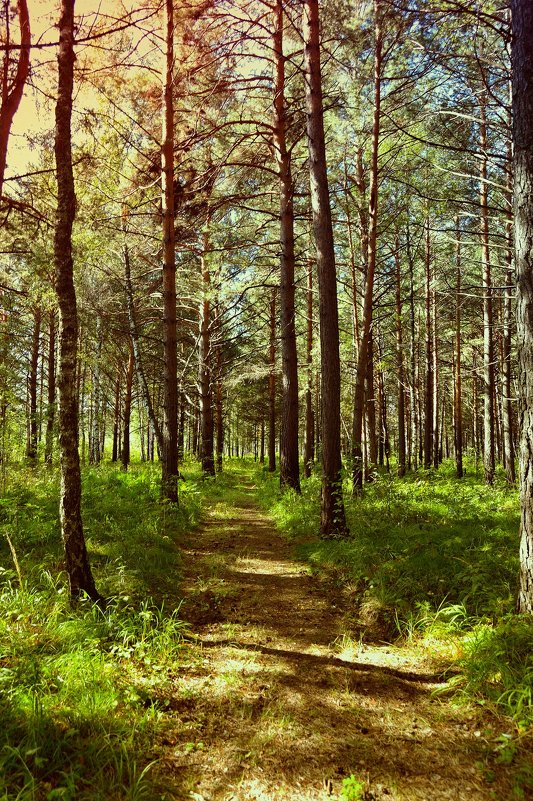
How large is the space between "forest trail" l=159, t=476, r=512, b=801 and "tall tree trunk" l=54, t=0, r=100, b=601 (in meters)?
1.45

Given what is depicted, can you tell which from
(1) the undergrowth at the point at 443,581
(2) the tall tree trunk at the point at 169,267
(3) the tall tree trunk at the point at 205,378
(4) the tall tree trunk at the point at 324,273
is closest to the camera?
(1) the undergrowth at the point at 443,581

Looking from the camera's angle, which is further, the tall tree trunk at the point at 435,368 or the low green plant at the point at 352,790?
the tall tree trunk at the point at 435,368

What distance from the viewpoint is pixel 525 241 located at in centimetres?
359

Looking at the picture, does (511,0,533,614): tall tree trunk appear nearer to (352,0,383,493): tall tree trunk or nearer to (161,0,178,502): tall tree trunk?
(352,0,383,493): tall tree trunk

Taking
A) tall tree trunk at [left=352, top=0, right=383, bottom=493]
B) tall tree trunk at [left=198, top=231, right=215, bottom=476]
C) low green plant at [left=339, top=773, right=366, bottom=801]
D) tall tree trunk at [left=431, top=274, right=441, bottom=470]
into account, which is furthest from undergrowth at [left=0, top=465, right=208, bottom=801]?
tall tree trunk at [left=431, top=274, right=441, bottom=470]

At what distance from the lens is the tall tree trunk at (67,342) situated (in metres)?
4.26

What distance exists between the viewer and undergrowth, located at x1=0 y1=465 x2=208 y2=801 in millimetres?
2365

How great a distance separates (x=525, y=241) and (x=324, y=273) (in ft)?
13.3

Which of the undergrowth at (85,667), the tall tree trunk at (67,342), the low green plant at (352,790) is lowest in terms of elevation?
the low green plant at (352,790)

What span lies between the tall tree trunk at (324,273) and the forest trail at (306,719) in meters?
2.67

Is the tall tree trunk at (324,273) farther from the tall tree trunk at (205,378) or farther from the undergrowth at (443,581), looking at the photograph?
the tall tree trunk at (205,378)

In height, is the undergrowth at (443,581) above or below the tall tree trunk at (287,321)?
below

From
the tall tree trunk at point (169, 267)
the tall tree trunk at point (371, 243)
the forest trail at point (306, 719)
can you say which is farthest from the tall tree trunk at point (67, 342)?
the tall tree trunk at point (371, 243)

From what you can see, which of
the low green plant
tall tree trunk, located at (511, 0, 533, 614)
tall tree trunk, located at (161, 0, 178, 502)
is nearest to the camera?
the low green plant
